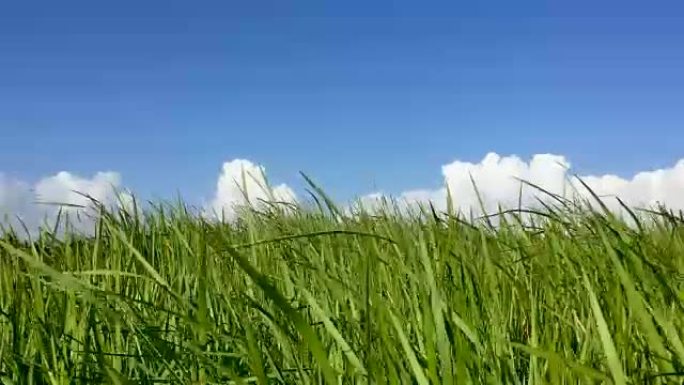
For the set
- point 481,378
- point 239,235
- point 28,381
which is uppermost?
point 239,235

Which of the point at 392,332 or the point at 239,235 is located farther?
the point at 239,235

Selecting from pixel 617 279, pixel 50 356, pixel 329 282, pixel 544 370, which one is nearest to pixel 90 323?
pixel 50 356

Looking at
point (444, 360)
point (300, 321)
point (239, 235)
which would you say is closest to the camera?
point (300, 321)

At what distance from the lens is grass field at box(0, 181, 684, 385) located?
91 cm

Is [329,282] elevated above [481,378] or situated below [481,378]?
above

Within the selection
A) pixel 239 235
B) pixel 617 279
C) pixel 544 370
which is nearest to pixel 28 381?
pixel 544 370

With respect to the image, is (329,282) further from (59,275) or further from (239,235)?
(239,235)

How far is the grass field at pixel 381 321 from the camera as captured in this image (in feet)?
2.99

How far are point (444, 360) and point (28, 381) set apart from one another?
957 millimetres

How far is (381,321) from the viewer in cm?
101

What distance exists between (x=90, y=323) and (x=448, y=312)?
28.5 inches

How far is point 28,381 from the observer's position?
1.47m

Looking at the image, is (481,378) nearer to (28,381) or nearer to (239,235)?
(28,381)

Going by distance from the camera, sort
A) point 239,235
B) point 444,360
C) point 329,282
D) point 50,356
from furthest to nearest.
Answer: point 239,235
point 50,356
point 329,282
point 444,360
